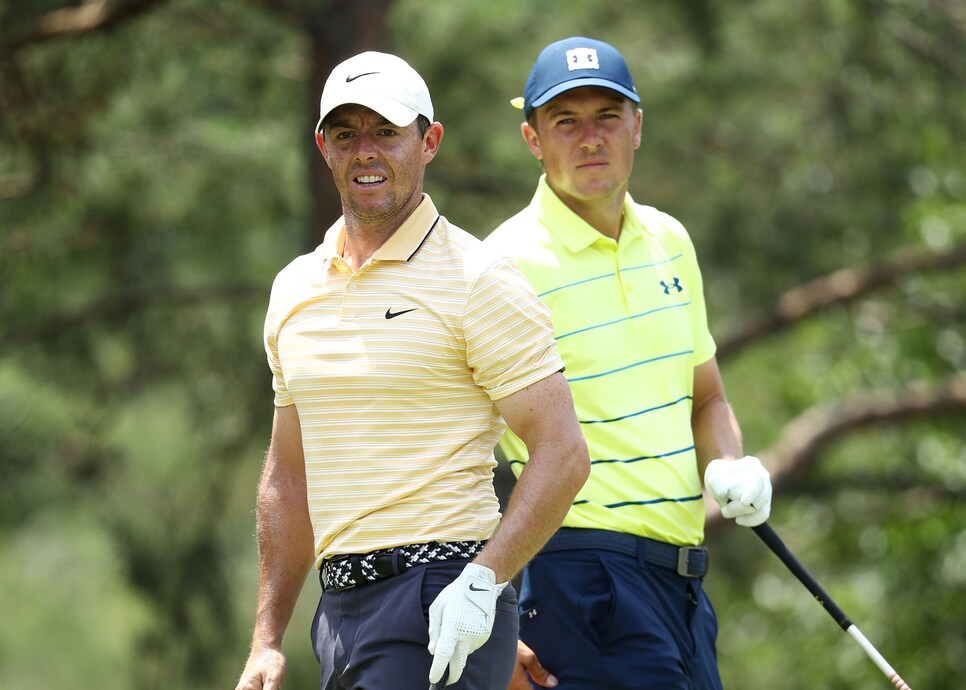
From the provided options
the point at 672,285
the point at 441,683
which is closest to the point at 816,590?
the point at 672,285

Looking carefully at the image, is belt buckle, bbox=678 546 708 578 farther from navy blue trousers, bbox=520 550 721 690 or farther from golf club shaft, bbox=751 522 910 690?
golf club shaft, bbox=751 522 910 690

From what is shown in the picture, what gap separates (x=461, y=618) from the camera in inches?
108

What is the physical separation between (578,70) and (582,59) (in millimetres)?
31

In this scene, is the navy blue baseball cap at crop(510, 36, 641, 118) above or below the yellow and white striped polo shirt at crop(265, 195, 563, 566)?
above

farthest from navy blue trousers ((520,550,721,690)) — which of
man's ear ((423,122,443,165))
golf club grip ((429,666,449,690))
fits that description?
man's ear ((423,122,443,165))

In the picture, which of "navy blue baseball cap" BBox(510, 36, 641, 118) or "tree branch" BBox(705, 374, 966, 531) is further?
"tree branch" BBox(705, 374, 966, 531)

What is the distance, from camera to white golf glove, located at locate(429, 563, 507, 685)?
2740 millimetres

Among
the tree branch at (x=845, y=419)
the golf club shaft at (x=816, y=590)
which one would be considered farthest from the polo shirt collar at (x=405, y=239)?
the tree branch at (x=845, y=419)

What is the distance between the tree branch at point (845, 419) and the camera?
9.58 meters

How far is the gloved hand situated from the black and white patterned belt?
79cm

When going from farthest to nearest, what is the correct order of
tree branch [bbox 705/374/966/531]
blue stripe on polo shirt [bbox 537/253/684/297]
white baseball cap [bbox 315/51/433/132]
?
1. tree branch [bbox 705/374/966/531]
2. blue stripe on polo shirt [bbox 537/253/684/297]
3. white baseball cap [bbox 315/51/433/132]

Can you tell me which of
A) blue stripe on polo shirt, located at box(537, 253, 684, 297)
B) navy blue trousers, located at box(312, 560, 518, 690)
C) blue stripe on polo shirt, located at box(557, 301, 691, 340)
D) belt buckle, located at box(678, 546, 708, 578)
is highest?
blue stripe on polo shirt, located at box(537, 253, 684, 297)

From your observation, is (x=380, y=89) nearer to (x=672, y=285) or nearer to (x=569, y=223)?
(x=569, y=223)

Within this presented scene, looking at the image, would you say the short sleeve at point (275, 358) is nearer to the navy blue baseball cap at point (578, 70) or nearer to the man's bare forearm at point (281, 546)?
the man's bare forearm at point (281, 546)
